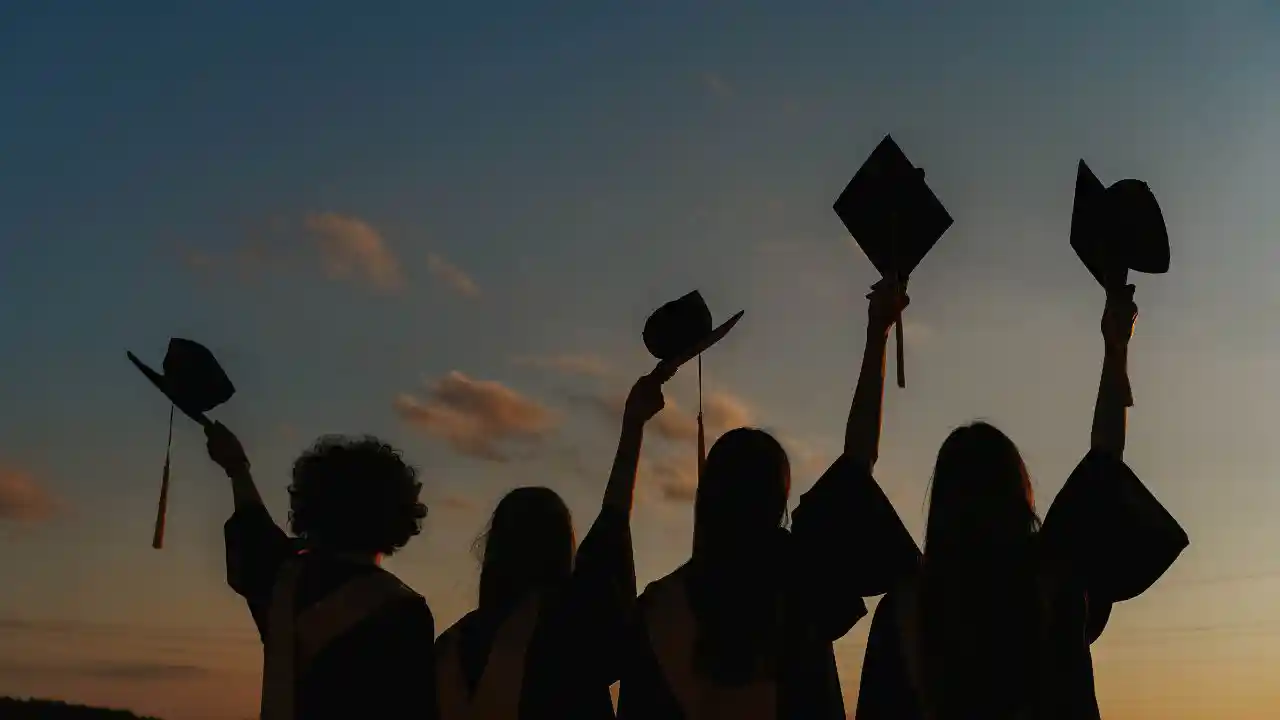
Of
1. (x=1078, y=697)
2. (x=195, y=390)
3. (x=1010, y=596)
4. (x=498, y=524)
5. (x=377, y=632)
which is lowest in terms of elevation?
(x=1078, y=697)

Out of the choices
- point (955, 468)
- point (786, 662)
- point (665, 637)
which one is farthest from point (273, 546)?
point (955, 468)

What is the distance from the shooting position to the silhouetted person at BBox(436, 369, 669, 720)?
231 inches

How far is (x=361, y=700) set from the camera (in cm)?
580

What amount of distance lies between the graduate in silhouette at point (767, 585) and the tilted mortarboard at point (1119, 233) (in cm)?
140

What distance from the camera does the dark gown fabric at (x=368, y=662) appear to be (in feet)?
19.0

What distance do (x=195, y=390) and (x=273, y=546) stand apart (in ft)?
3.36

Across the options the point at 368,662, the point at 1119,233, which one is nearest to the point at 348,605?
the point at 368,662

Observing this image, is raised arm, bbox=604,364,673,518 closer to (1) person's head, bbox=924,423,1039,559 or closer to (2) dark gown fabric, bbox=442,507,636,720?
(2) dark gown fabric, bbox=442,507,636,720

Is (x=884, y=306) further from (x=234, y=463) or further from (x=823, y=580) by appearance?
(x=234, y=463)

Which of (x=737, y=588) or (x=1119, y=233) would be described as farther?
(x=1119, y=233)

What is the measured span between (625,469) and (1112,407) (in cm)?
184

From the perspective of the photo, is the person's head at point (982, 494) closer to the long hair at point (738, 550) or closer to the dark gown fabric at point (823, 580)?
the dark gown fabric at point (823, 580)

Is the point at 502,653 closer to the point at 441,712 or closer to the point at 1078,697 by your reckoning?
the point at 441,712

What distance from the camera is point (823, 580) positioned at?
555 cm
